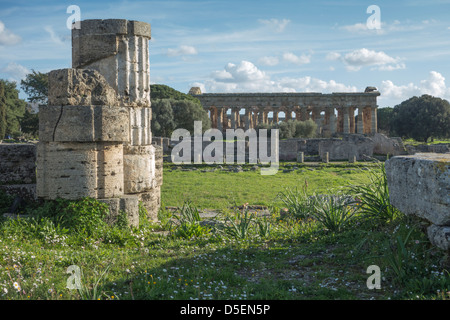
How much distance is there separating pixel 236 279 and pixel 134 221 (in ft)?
10.9

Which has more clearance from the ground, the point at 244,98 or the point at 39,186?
the point at 244,98

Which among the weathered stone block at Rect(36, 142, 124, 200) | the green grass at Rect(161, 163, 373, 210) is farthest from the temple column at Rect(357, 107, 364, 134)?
the weathered stone block at Rect(36, 142, 124, 200)

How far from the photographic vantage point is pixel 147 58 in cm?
904

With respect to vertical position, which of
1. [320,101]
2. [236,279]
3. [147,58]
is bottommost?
[236,279]

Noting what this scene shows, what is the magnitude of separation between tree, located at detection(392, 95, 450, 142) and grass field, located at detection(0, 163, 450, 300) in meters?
48.7

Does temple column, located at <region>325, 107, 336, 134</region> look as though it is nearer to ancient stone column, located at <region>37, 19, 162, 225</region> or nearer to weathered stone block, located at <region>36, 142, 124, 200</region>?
ancient stone column, located at <region>37, 19, 162, 225</region>

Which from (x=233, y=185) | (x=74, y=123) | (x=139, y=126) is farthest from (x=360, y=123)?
(x=74, y=123)

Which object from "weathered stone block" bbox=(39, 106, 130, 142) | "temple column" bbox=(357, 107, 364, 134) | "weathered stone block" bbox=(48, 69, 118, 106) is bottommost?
"weathered stone block" bbox=(39, 106, 130, 142)

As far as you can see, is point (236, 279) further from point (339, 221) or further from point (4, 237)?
point (4, 237)

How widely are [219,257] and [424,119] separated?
52.3 meters

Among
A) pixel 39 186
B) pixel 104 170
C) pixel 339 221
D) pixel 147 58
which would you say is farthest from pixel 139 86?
pixel 339 221

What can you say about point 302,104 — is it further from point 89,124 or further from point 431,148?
point 89,124

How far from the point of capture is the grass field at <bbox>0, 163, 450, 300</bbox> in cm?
450
